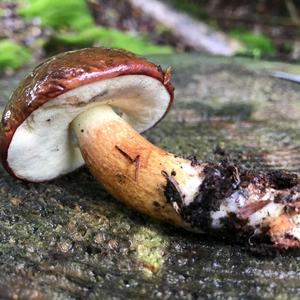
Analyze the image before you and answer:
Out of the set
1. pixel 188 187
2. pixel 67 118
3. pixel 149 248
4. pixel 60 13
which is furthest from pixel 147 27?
pixel 149 248

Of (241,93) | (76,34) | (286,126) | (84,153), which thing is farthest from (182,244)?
(76,34)

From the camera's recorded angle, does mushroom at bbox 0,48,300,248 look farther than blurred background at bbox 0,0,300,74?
No

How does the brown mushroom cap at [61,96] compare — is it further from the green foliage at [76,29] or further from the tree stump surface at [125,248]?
the green foliage at [76,29]

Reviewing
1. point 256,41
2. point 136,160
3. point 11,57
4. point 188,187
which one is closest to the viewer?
point 188,187

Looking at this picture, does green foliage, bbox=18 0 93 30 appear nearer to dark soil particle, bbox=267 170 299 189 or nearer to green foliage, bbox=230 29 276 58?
green foliage, bbox=230 29 276 58

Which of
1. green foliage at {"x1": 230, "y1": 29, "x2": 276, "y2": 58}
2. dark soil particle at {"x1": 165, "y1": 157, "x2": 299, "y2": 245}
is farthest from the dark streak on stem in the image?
green foliage at {"x1": 230, "y1": 29, "x2": 276, "y2": 58}

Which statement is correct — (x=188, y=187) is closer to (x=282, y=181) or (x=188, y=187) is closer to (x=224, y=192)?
(x=224, y=192)

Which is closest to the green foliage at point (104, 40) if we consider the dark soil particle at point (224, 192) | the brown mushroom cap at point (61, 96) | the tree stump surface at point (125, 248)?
the tree stump surface at point (125, 248)
